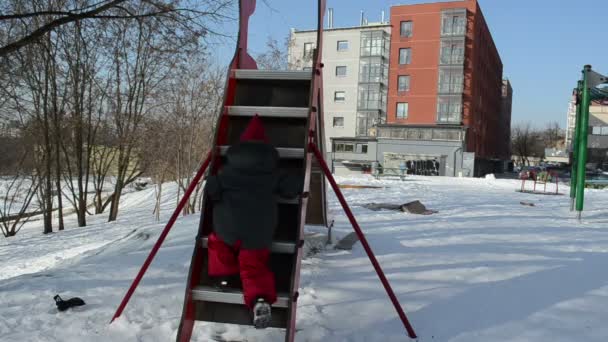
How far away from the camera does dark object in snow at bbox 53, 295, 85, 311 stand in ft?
12.2

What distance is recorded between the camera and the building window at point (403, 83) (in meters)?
41.2

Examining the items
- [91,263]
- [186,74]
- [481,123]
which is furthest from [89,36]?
[481,123]

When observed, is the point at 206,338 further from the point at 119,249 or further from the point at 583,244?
the point at 583,244

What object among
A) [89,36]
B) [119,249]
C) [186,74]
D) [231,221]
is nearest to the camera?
[231,221]

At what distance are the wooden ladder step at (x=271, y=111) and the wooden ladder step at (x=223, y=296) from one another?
1502mm

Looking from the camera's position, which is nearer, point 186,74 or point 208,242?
point 208,242

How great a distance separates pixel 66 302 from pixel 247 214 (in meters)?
1.93

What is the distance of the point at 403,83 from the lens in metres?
41.4

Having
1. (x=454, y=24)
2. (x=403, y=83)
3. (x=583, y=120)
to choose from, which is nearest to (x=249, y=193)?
(x=583, y=120)

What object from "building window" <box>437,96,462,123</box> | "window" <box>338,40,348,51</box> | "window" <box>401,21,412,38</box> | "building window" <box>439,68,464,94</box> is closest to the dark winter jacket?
"building window" <box>437,96,462,123</box>

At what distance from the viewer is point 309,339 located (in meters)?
3.39

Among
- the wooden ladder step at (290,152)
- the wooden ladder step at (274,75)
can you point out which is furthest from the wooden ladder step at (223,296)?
the wooden ladder step at (274,75)

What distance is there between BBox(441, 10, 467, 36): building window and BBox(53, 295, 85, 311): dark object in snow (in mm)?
40901

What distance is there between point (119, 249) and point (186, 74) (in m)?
11.4
